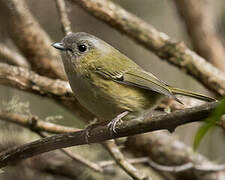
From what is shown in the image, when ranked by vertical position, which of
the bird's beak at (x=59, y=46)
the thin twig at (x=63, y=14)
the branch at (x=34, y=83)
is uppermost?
the thin twig at (x=63, y=14)

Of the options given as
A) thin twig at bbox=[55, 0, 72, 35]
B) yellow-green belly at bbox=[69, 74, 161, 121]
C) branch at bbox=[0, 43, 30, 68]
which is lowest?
yellow-green belly at bbox=[69, 74, 161, 121]

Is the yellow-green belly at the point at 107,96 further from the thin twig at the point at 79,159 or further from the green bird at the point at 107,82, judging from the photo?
the thin twig at the point at 79,159

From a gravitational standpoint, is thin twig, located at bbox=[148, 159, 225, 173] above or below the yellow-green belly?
below

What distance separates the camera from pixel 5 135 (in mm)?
4090

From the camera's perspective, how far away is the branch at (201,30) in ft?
17.3

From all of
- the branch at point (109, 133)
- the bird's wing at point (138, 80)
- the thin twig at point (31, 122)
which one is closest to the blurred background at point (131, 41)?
the thin twig at point (31, 122)

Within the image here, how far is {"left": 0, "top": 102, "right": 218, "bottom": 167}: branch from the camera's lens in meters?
1.90

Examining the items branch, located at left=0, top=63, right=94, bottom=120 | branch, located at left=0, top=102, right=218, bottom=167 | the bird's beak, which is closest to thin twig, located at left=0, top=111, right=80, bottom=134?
branch, located at left=0, top=63, right=94, bottom=120

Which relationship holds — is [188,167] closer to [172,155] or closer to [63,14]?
[172,155]

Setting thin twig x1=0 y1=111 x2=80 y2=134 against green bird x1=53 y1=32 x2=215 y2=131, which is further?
thin twig x1=0 y1=111 x2=80 y2=134

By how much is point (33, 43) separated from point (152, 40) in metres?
1.36

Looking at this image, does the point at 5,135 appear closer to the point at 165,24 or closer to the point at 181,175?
the point at 181,175

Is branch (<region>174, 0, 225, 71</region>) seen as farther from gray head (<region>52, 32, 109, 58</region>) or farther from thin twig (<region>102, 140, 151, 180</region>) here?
thin twig (<region>102, 140, 151, 180</region>)

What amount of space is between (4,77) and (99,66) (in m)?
1.01
